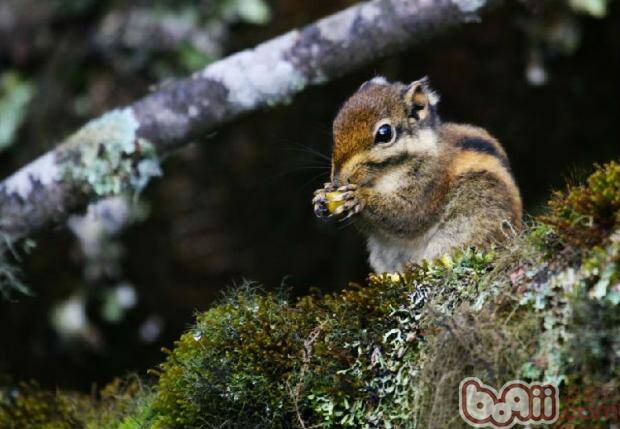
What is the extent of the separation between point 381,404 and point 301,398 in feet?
1.06

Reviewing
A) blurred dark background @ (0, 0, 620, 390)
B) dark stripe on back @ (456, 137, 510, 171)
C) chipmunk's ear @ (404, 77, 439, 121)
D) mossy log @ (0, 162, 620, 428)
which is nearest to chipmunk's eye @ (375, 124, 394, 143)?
chipmunk's ear @ (404, 77, 439, 121)

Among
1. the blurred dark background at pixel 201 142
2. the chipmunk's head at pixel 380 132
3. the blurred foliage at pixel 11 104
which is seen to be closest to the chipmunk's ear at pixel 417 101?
the chipmunk's head at pixel 380 132

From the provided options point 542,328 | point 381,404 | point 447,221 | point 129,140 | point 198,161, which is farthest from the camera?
point 198,161

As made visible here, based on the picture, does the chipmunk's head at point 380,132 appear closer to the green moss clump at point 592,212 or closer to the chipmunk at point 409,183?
the chipmunk at point 409,183

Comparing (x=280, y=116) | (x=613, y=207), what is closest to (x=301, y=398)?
(x=613, y=207)

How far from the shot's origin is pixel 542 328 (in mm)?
3215

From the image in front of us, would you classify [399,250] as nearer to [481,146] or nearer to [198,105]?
[481,146]

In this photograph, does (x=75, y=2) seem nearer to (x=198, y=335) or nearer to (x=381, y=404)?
(x=198, y=335)

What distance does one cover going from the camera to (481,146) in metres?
5.28

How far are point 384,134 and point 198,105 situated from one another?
1.40 metres

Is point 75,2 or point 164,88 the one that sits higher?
point 75,2

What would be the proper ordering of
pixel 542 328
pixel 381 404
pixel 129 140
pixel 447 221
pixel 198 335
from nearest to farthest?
1. pixel 542 328
2. pixel 381 404
3. pixel 198 335
4. pixel 447 221
5. pixel 129 140

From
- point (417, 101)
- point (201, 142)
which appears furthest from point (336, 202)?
point (201, 142)

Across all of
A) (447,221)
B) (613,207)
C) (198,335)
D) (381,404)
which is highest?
(447,221)
